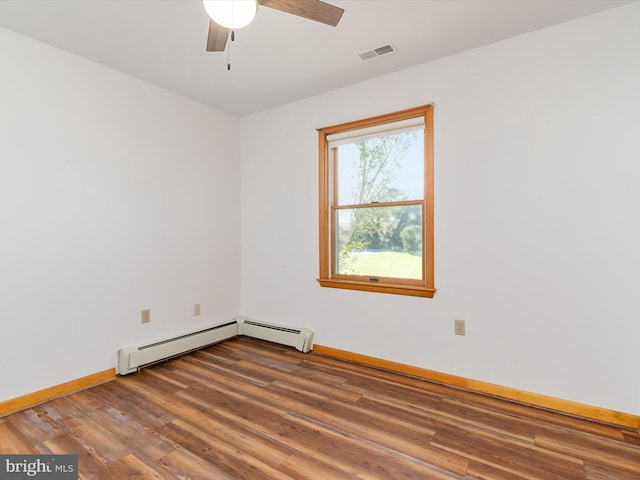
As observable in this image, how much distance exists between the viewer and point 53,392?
2.55m

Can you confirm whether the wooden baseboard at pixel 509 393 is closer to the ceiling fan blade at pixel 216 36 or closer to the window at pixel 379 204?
the window at pixel 379 204

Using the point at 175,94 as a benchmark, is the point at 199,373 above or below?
below

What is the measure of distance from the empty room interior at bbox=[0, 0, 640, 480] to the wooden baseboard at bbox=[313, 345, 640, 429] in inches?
0.6

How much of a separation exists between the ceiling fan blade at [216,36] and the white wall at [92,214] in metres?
1.57

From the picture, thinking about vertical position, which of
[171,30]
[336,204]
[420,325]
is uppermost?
[171,30]

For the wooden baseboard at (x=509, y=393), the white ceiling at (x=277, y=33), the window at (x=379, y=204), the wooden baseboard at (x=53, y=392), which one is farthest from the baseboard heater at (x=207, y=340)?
the white ceiling at (x=277, y=33)

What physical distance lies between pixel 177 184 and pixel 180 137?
0.50 meters

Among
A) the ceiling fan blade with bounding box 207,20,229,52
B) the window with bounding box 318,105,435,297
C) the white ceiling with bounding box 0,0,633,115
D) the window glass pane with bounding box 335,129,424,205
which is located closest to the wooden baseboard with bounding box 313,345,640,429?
the window with bounding box 318,105,435,297

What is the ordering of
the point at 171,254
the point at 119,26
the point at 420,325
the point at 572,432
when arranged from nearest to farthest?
the point at 572,432 < the point at 119,26 < the point at 420,325 < the point at 171,254

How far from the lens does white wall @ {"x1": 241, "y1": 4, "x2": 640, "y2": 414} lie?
217 cm

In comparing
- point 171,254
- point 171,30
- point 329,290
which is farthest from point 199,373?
point 171,30

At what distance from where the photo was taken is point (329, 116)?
3430 mm

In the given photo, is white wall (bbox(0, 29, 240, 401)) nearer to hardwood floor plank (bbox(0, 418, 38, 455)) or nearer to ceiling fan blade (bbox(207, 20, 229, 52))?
hardwood floor plank (bbox(0, 418, 38, 455))

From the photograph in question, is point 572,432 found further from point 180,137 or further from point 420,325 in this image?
point 180,137
